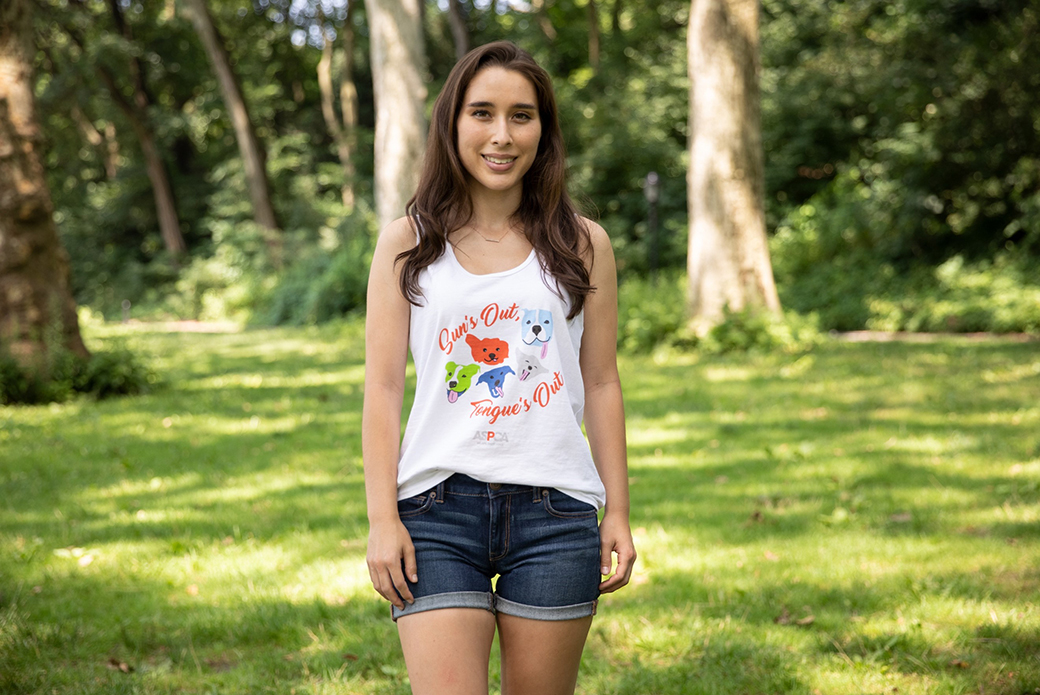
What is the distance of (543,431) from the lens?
220cm

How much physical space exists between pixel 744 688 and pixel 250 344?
44.2 feet

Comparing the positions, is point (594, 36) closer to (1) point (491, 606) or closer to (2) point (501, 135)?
(2) point (501, 135)

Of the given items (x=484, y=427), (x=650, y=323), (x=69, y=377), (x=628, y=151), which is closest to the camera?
(x=484, y=427)

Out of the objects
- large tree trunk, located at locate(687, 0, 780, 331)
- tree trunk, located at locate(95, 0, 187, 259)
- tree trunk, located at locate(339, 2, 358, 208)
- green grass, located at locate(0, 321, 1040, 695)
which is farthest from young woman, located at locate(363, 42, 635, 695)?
tree trunk, located at locate(95, 0, 187, 259)

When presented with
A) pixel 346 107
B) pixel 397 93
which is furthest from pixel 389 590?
pixel 346 107

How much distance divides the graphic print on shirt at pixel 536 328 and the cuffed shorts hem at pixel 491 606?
585 millimetres

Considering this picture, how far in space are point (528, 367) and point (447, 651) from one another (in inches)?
26.5

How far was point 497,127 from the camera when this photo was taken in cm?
229

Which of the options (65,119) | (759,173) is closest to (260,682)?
(759,173)

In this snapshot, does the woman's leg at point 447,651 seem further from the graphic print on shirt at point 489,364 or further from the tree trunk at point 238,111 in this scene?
the tree trunk at point 238,111

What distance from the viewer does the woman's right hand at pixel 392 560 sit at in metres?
2.09

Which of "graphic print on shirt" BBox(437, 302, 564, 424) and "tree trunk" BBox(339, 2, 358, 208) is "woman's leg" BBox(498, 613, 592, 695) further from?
"tree trunk" BBox(339, 2, 358, 208)

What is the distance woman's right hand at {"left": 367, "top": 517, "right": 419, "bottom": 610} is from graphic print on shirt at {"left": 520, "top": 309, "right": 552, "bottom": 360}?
0.53 metres

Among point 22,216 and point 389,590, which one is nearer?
point 389,590
